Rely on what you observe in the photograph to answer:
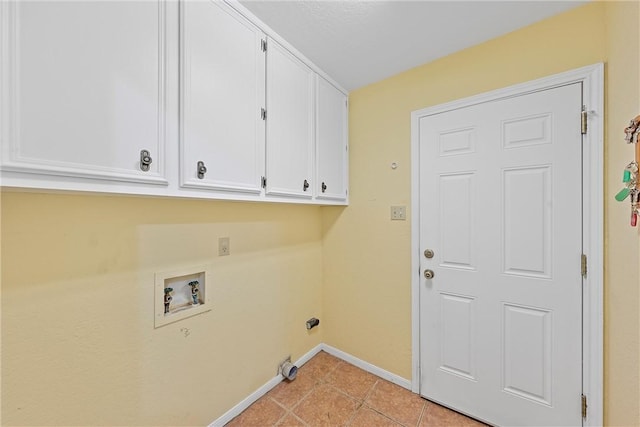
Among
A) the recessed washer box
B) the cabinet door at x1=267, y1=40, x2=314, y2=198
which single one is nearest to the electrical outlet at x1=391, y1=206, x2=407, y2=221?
the cabinet door at x1=267, y1=40, x2=314, y2=198

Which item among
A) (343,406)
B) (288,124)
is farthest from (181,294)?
(343,406)

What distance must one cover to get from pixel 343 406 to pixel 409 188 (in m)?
1.60

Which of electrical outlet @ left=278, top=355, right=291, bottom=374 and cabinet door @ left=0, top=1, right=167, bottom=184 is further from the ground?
cabinet door @ left=0, top=1, right=167, bottom=184

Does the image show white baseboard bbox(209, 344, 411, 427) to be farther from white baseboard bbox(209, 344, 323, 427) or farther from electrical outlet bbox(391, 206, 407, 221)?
electrical outlet bbox(391, 206, 407, 221)

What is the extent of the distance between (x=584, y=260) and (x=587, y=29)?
120cm

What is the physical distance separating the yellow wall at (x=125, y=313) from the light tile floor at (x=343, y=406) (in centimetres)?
17

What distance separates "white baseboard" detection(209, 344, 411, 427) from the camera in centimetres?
149

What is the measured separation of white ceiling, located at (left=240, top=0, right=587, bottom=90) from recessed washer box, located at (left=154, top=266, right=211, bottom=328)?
1464 millimetres

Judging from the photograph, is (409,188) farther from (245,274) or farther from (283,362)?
(283,362)

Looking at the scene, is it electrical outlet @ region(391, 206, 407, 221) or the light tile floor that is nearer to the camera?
the light tile floor

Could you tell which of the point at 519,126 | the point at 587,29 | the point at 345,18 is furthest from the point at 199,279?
the point at 587,29

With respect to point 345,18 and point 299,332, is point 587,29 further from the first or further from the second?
point 299,332

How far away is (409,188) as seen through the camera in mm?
1777

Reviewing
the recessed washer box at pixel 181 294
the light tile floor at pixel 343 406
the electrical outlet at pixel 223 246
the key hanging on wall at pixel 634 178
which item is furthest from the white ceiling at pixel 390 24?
the light tile floor at pixel 343 406
